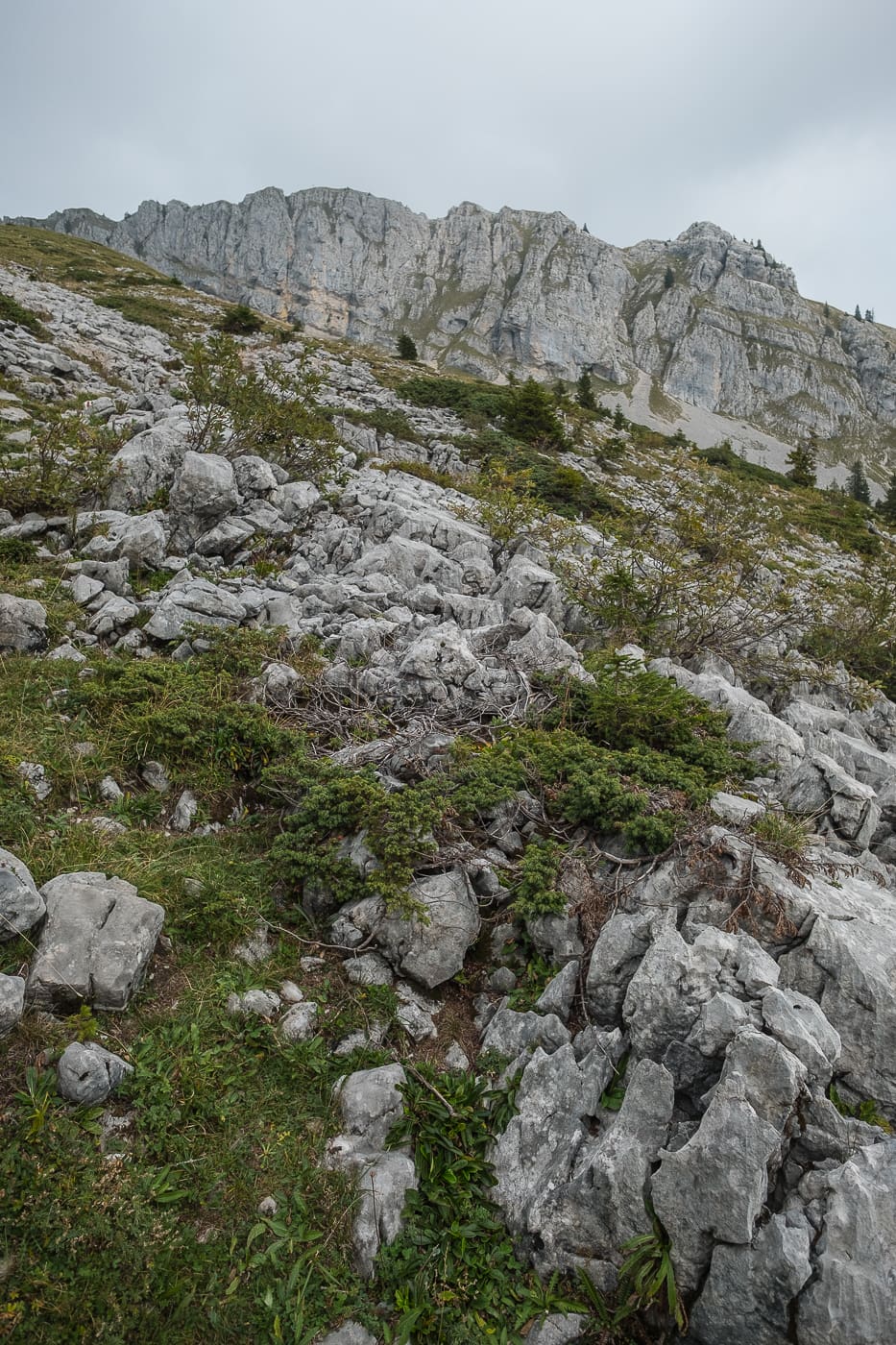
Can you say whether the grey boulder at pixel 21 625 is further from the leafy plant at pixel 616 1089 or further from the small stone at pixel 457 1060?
the leafy plant at pixel 616 1089

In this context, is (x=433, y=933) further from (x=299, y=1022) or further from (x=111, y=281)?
(x=111, y=281)

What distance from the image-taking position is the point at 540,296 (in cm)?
17012

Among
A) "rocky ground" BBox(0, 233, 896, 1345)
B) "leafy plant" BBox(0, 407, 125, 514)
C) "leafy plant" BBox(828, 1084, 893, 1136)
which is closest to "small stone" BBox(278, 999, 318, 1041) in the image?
"rocky ground" BBox(0, 233, 896, 1345)

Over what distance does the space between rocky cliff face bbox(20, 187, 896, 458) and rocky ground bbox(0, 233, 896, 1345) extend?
16924 cm

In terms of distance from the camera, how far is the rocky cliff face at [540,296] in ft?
530

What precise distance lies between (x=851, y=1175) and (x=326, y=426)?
2161 cm

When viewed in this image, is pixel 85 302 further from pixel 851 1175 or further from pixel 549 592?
pixel 851 1175

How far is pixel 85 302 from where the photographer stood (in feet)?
127

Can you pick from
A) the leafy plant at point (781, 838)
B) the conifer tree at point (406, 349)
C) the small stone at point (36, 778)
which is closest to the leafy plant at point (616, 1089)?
the leafy plant at point (781, 838)

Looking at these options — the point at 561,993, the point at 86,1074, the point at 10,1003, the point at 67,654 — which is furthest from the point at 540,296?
the point at 86,1074

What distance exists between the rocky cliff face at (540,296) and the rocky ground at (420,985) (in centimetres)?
16924

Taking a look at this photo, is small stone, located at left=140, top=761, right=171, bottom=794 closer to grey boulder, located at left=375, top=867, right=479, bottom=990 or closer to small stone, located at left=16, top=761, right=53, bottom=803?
small stone, located at left=16, top=761, right=53, bottom=803

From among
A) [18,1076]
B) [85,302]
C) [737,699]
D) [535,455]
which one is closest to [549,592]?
[737,699]

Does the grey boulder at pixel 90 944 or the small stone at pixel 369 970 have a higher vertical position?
the grey boulder at pixel 90 944
